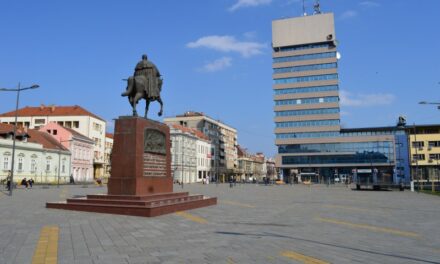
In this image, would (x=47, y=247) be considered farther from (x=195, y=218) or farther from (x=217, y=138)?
(x=217, y=138)

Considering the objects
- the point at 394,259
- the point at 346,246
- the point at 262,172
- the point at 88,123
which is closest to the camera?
the point at 394,259

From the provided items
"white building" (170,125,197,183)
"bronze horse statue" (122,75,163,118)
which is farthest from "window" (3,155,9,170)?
"bronze horse statue" (122,75,163,118)

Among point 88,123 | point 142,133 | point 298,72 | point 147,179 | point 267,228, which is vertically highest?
point 298,72

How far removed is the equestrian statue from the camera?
19.3 m

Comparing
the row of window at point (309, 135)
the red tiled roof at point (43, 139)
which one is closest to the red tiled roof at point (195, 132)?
the row of window at point (309, 135)

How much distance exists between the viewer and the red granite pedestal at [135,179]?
16.3 meters

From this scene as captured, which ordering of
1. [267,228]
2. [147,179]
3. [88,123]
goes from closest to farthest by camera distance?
[267,228] < [147,179] < [88,123]

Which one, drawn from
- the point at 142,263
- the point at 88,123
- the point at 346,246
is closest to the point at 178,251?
the point at 142,263

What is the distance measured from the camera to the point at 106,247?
29.3 feet

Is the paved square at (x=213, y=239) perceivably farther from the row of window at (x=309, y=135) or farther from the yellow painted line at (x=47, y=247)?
the row of window at (x=309, y=135)

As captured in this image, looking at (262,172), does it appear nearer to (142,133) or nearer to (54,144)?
(54,144)

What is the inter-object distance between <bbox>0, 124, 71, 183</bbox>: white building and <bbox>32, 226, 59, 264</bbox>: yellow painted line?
49.7m

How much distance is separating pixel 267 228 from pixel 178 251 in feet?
14.9

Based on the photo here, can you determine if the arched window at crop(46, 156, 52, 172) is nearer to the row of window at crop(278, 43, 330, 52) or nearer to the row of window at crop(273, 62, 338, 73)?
the row of window at crop(273, 62, 338, 73)
